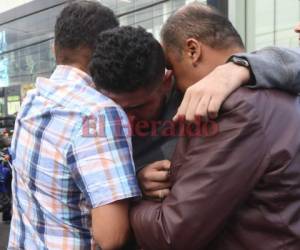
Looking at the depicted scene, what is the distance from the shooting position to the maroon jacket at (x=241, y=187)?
114 centimetres

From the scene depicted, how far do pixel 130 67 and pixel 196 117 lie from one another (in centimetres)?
26

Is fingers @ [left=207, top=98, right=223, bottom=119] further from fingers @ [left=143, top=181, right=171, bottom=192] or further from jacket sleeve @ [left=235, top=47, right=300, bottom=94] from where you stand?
fingers @ [left=143, top=181, right=171, bottom=192]

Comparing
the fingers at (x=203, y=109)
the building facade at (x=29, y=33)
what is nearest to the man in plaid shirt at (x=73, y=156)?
the fingers at (x=203, y=109)

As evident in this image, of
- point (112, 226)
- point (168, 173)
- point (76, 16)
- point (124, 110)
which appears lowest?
point (112, 226)

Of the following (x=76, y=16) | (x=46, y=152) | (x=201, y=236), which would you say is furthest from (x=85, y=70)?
(x=201, y=236)

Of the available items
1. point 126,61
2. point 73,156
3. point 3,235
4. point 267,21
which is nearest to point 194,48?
point 126,61

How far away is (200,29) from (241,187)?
523 millimetres

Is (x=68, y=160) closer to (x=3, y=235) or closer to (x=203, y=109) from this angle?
(x=203, y=109)

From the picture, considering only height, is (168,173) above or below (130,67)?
below

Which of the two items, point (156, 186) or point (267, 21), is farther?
point (267, 21)

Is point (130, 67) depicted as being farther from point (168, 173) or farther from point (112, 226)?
point (112, 226)

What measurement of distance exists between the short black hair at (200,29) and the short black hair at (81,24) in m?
0.22

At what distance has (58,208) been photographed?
146cm

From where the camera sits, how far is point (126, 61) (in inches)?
52.7
